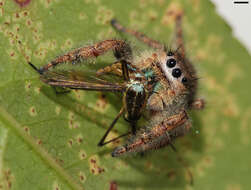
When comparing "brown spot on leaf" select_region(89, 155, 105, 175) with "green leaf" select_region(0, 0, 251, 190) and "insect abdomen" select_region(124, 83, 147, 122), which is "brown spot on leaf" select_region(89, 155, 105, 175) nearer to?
"green leaf" select_region(0, 0, 251, 190)

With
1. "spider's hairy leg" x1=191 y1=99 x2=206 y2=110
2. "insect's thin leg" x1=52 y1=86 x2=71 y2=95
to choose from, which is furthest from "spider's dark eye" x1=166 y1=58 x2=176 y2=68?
"insect's thin leg" x1=52 y1=86 x2=71 y2=95

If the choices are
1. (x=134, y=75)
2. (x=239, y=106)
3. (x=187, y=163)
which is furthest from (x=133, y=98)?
(x=239, y=106)

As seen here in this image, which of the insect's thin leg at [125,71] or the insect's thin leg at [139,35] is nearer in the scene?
the insect's thin leg at [125,71]

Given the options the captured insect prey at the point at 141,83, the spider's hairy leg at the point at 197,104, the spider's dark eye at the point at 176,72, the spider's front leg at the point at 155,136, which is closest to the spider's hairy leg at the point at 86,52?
the captured insect prey at the point at 141,83

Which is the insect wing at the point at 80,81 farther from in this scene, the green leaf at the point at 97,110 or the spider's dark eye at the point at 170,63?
the spider's dark eye at the point at 170,63

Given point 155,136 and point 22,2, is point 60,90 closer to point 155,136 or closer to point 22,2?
point 22,2

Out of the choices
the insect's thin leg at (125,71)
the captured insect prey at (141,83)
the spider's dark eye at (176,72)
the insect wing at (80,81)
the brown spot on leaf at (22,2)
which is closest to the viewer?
the insect wing at (80,81)
